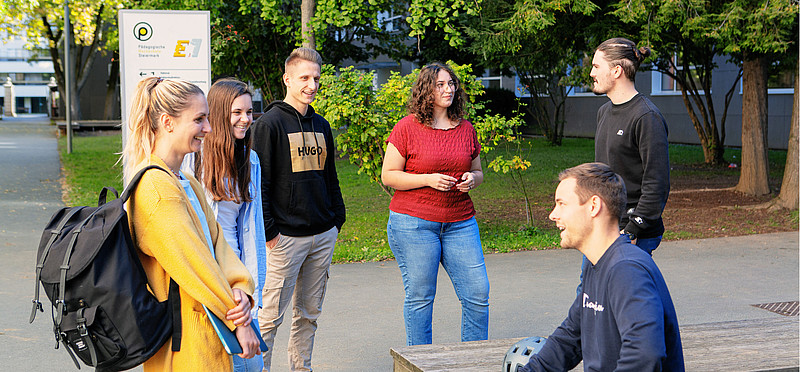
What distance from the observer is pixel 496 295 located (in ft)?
23.5

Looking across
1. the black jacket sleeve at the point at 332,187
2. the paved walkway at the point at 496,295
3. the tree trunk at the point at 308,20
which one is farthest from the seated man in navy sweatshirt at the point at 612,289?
the tree trunk at the point at 308,20

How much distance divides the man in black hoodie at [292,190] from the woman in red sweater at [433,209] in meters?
0.47

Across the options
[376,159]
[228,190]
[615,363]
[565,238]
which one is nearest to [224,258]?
[228,190]

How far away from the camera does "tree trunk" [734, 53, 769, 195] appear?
44.6 ft

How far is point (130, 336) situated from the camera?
241cm

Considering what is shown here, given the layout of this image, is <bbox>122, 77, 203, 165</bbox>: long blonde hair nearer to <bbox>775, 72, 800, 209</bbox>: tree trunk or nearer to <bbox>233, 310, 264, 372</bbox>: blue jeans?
<bbox>233, 310, 264, 372</bbox>: blue jeans

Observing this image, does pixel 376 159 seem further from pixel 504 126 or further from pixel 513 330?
pixel 513 330

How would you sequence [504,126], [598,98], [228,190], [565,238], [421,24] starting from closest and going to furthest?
1. [565,238]
2. [228,190]
3. [504,126]
4. [421,24]
5. [598,98]

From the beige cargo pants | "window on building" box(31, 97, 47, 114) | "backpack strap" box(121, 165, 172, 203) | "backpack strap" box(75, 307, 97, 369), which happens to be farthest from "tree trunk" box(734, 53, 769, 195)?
"window on building" box(31, 97, 47, 114)

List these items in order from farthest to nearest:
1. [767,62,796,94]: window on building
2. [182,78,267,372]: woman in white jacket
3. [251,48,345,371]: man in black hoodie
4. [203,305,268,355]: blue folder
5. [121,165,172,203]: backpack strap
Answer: [767,62,796,94]: window on building < [251,48,345,371]: man in black hoodie < [182,78,267,372]: woman in white jacket < [203,305,268,355]: blue folder < [121,165,172,203]: backpack strap

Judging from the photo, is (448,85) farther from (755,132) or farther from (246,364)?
(755,132)

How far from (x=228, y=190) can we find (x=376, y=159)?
5078mm

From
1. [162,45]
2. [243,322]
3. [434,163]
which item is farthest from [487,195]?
[243,322]

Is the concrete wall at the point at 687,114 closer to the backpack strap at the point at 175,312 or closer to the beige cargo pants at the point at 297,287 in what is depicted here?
the beige cargo pants at the point at 297,287
